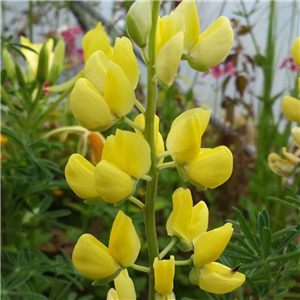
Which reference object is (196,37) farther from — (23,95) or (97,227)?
(97,227)

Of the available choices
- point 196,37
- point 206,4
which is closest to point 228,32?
point 196,37

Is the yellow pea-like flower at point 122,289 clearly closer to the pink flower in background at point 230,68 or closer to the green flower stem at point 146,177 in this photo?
the green flower stem at point 146,177

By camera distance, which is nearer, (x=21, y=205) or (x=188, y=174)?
(x=188, y=174)

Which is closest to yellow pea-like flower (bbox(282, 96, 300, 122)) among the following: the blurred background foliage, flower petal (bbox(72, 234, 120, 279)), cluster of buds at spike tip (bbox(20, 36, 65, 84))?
the blurred background foliage

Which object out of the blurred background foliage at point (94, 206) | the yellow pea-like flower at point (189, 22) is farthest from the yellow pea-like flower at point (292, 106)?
the yellow pea-like flower at point (189, 22)

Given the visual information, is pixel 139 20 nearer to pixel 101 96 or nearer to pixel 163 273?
pixel 101 96

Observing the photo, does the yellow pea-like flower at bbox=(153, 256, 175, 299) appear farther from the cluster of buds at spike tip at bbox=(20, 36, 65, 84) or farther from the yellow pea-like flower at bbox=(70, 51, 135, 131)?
the cluster of buds at spike tip at bbox=(20, 36, 65, 84)
